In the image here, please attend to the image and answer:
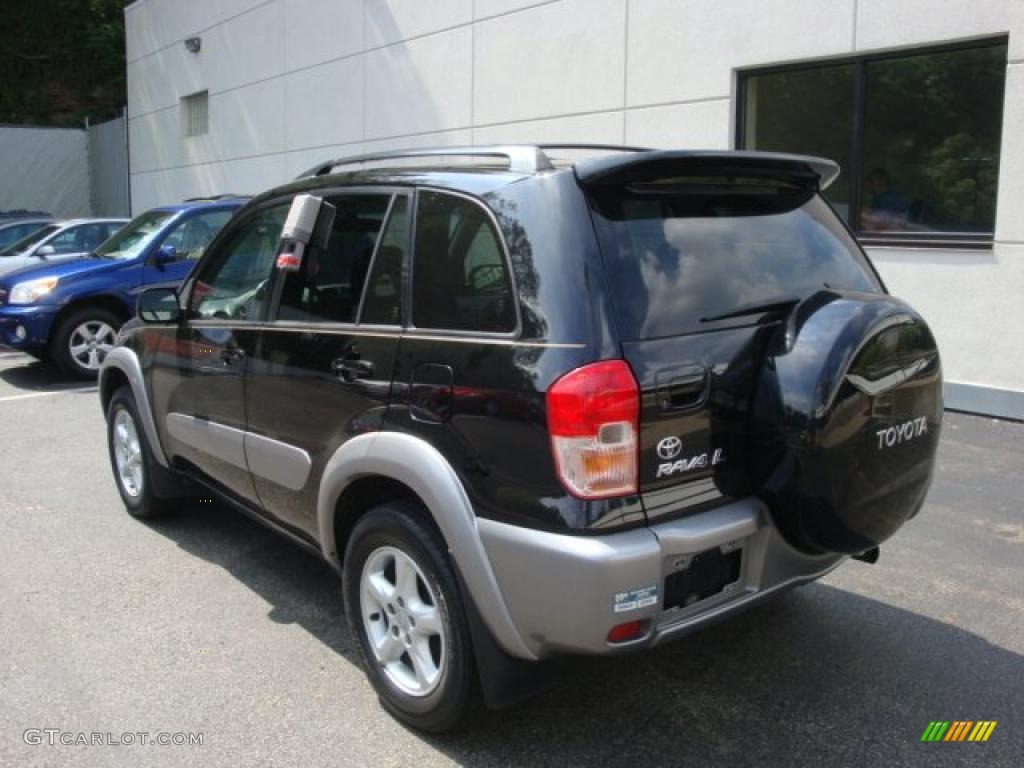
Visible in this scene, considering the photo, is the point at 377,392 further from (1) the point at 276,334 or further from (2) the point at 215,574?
(2) the point at 215,574

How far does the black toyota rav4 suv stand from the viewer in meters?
2.55

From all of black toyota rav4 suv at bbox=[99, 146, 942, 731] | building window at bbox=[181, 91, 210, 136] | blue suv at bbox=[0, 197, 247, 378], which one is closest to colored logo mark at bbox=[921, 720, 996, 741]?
black toyota rav4 suv at bbox=[99, 146, 942, 731]

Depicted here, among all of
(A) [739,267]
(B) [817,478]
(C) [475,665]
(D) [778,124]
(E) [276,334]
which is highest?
(D) [778,124]

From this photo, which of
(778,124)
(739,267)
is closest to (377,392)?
(739,267)

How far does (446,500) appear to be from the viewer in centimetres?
274

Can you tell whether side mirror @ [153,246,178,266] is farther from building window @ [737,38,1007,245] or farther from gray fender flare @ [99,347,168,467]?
building window @ [737,38,1007,245]

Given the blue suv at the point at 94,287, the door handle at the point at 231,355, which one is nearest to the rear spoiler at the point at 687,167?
the door handle at the point at 231,355

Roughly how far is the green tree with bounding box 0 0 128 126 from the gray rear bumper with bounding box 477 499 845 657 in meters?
32.2

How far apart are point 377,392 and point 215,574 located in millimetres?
1898

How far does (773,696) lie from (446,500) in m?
1.46

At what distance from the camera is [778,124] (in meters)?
8.91

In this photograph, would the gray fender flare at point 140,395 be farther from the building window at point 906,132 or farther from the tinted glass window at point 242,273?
the building window at point 906,132

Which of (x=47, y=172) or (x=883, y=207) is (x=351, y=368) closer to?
(x=883, y=207)

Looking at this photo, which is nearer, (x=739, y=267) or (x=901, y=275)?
(x=739, y=267)
